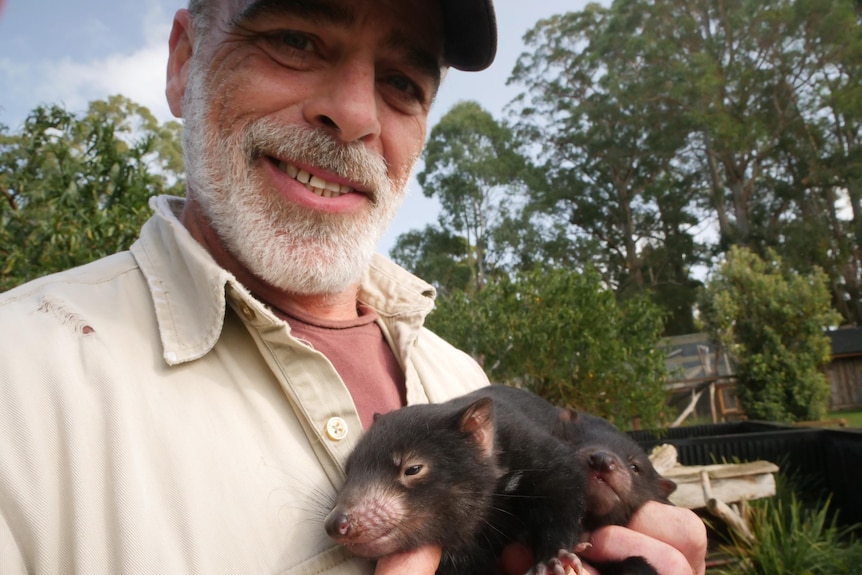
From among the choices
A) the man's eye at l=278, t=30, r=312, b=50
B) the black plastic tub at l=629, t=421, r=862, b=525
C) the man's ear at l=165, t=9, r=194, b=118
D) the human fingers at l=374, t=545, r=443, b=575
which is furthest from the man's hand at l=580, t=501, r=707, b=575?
the black plastic tub at l=629, t=421, r=862, b=525

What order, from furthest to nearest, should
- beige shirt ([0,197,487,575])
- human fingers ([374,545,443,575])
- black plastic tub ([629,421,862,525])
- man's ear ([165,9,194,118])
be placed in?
black plastic tub ([629,421,862,525]), man's ear ([165,9,194,118]), human fingers ([374,545,443,575]), beige shirt ([0,197,487,575])

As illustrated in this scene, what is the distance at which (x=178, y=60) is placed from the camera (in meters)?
2.54

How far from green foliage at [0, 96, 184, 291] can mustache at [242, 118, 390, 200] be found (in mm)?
6102

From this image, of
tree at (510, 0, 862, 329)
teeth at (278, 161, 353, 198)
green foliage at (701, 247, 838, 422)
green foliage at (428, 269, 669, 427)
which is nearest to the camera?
teeth at (278, 161, 353, 198)

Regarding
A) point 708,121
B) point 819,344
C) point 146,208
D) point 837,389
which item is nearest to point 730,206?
point 708,121

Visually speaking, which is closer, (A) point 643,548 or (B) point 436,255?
(A) point 643,548

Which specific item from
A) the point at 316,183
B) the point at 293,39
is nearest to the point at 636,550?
the point at 316,183

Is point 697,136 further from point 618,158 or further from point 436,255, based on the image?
point 436,255

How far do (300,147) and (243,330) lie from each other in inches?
25.4

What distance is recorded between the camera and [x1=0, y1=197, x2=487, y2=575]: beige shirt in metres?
1.44

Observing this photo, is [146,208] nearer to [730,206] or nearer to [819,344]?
[819,344]

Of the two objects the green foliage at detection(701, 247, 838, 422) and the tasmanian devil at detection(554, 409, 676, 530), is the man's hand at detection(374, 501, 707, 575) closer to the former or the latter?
the tasmanian devil at detection(554, 409, 676, 530)

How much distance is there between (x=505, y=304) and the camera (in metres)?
12.5

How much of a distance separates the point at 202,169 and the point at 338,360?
2.74ft
